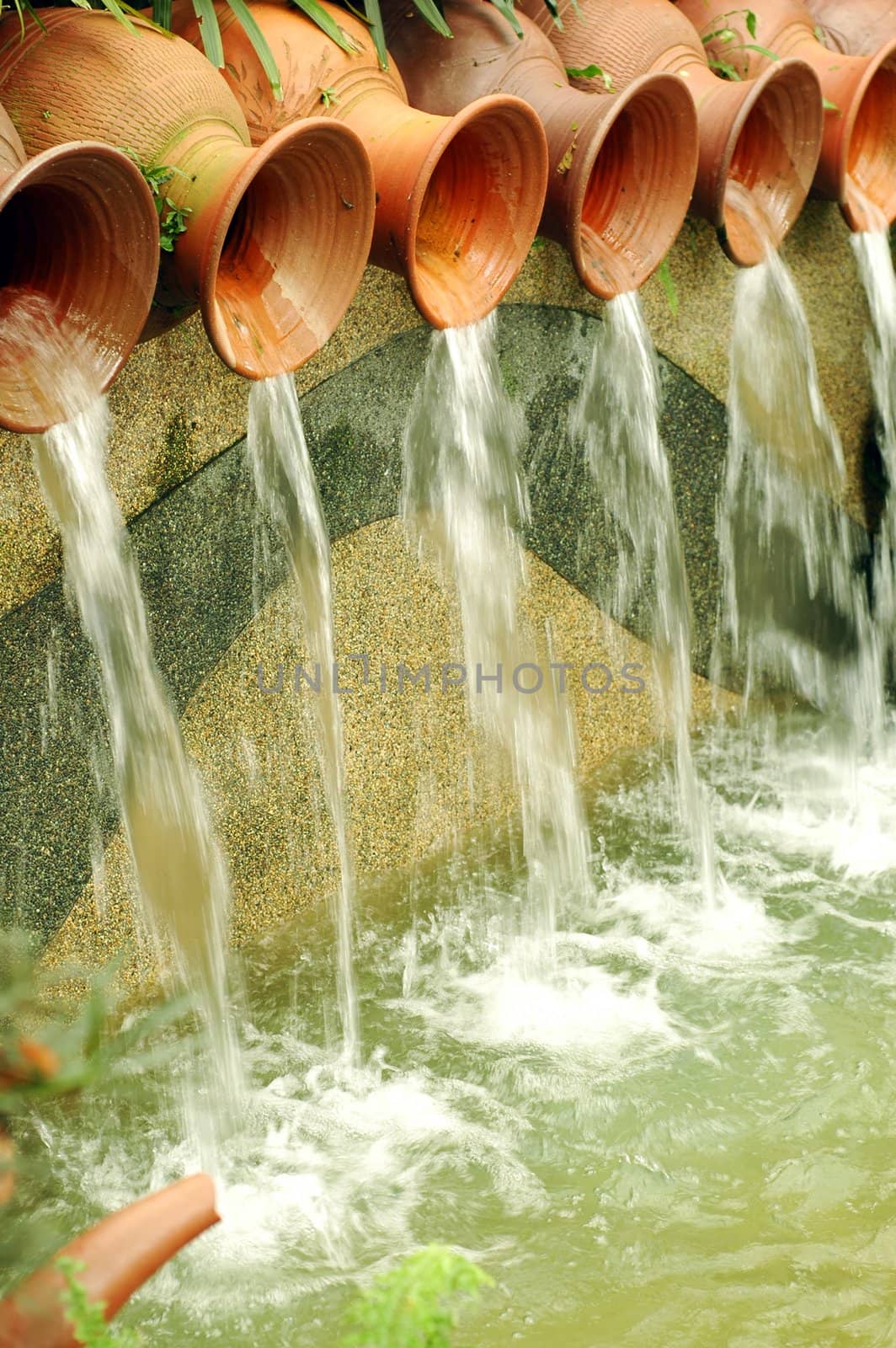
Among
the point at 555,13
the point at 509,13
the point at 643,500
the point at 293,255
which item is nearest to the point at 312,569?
the point at 293,255

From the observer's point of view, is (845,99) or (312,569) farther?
(845,99)

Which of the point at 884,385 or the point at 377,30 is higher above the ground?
the point at 377,30

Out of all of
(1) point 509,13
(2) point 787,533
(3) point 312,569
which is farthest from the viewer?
(2) point 787,533

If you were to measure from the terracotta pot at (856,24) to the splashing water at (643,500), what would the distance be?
1.03 meters

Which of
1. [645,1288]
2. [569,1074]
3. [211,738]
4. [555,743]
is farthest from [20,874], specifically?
[555,743]

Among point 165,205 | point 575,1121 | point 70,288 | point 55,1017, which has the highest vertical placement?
point 165,205

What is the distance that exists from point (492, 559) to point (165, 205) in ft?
5.07

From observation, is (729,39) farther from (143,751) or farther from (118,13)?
(143,751)

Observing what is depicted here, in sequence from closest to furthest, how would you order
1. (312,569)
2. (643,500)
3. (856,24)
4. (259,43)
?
(259,43) < (312,569) < (856,24) < (643,500)

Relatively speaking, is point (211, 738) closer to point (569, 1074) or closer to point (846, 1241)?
point (569, 1074)

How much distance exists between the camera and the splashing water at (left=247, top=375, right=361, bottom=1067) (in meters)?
2.88

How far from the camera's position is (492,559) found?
361 centimetres

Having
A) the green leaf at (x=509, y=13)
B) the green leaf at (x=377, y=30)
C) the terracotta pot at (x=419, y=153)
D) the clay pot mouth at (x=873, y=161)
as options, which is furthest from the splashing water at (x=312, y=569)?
the clay pot mouth at (x=873, y=161)

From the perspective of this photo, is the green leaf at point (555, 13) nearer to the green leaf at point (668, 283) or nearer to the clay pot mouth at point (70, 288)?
the green leaf at point (668, 283)
